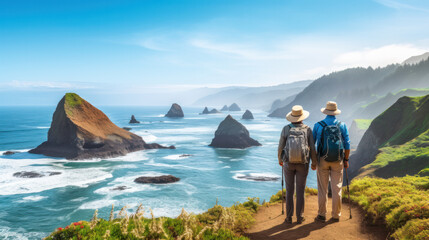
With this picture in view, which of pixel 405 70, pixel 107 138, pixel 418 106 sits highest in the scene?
pixel 405 70

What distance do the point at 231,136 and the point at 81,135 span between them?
3726cm

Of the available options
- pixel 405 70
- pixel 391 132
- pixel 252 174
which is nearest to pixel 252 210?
pixel 252 174

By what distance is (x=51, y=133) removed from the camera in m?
58.0

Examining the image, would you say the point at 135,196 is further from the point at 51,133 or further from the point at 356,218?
the point at 51,133

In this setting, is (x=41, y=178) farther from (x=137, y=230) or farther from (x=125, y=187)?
(x=137, y=230)

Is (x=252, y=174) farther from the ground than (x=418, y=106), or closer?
closer

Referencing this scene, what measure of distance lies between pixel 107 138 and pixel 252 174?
3386 cm

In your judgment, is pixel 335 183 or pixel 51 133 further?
pixel 51 133

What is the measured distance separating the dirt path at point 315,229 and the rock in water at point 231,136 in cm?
6404

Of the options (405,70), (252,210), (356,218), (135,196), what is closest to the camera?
(356,218)

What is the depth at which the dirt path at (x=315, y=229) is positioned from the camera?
6285mm

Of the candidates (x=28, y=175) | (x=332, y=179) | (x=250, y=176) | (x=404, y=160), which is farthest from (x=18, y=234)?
(x=404, y=160)

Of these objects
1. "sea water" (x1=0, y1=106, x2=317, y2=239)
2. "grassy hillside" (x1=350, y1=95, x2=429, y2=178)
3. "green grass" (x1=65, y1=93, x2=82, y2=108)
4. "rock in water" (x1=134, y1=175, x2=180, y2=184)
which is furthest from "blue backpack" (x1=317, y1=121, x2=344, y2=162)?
"green grass" (x1=65, y1=93, x2=82, y2=108)

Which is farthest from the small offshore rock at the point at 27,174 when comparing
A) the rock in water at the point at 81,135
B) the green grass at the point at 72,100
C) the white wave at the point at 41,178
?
the green grass at the point at 72,100
